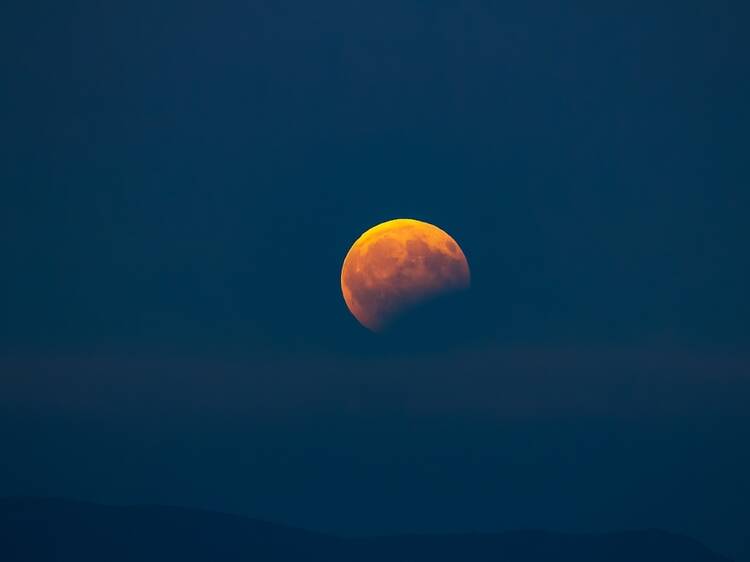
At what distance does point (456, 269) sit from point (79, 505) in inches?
913

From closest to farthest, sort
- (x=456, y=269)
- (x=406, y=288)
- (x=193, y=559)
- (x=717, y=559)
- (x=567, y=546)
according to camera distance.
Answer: (x=406, y=288) < (x=456, y=269) < (x=717, y=559) < (x=567, y=546) < (x=193, y=559)

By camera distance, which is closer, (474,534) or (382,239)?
(382,239)

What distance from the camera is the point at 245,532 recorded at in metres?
42.0

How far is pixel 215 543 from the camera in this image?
42656mm

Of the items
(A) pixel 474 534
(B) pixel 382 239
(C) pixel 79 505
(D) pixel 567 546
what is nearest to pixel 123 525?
(C) pixel 79 505

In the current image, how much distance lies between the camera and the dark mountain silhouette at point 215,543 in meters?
41.4

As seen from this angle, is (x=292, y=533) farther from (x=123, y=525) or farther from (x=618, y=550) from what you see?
(x=618, y=550)

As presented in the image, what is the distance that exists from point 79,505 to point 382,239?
75.2ft

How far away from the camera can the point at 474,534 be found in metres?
42.2

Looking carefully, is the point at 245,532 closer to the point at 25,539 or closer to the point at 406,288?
the point at 25,539

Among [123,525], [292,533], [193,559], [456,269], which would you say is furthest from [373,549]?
[456,269]

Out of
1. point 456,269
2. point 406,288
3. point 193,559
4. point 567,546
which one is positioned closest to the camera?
point 406,288

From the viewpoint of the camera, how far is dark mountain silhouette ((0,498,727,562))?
41.4 meters

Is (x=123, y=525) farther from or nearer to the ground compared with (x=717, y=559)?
farther from the ground
